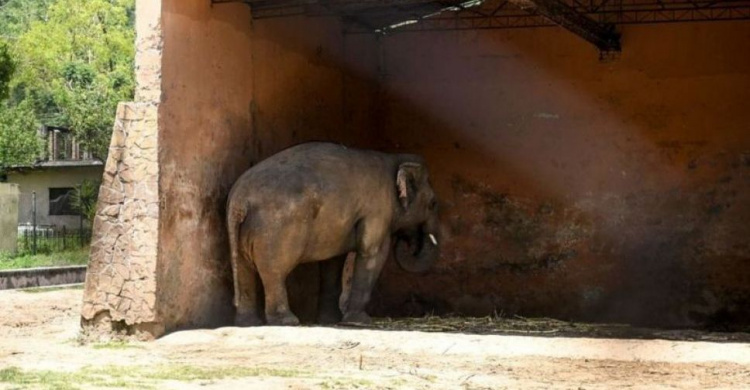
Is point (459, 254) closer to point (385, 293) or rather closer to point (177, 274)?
point (385, 293)

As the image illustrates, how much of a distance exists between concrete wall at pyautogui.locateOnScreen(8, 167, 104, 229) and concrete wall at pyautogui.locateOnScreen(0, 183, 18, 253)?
502cm

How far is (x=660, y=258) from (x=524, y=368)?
641 centimetres

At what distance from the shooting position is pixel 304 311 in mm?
14531

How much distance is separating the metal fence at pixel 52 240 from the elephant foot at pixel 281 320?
18813 millimetres

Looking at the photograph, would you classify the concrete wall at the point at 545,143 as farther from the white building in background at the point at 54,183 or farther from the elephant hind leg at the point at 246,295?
the white building in background at the point at 54,183

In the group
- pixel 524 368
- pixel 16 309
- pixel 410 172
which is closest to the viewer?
pixel 524 368

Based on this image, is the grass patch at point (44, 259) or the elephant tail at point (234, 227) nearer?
the elephant tail at point (234, 227)

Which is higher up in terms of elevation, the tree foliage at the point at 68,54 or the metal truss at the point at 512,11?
the tree foliage at the point at 68,54

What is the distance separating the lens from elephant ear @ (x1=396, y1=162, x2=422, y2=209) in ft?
46.1

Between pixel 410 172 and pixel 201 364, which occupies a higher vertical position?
pixel 410 172

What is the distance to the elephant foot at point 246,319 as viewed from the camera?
12414 millimetres

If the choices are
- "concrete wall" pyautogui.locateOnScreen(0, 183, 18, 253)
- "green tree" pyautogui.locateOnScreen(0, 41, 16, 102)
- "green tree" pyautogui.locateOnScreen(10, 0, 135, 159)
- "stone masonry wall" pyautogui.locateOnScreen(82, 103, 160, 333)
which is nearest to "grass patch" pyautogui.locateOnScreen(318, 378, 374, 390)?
"stone masonry wall" pyautogui.locateOnScreen(82, 103, 160, 333)

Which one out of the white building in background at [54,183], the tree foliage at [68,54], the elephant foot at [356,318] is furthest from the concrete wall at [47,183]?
the elephant foot at [356,318]

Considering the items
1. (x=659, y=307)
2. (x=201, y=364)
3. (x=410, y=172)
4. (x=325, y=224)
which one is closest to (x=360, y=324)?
(x=325, y=224)
